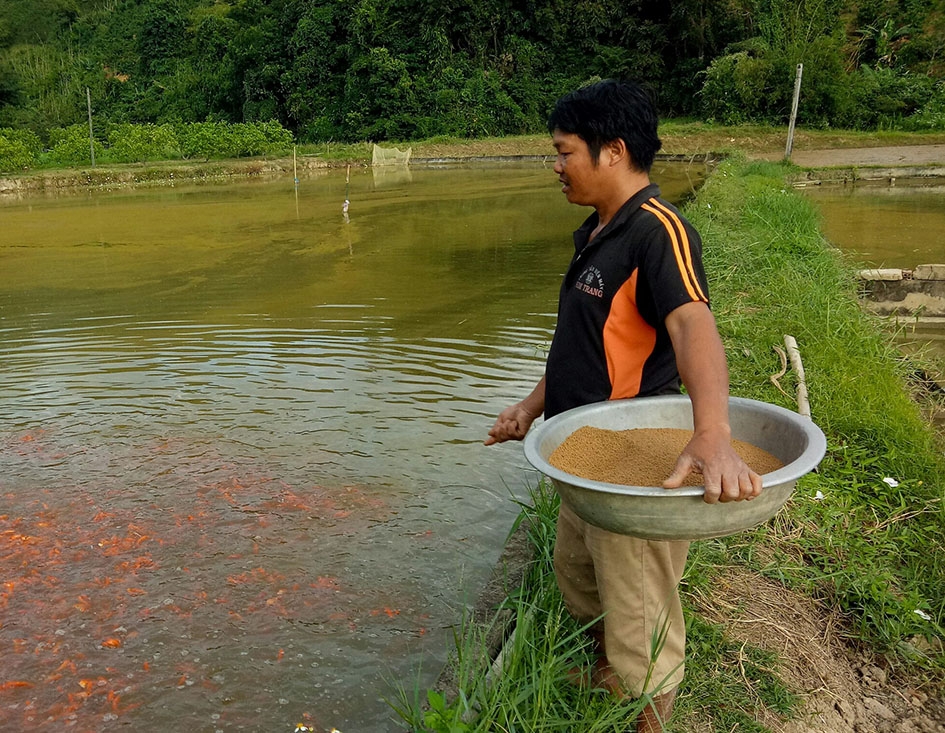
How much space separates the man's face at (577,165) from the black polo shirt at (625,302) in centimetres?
9

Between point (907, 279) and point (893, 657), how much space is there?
5095 millimetres

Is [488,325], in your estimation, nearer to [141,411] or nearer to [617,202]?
[141,411]

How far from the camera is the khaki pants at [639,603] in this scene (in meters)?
1.59

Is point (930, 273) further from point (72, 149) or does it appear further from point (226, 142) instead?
point (72, 149)

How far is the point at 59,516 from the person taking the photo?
350cm

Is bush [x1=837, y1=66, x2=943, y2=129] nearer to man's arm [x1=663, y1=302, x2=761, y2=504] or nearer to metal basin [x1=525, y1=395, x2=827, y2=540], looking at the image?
metal basin [x1=525, y1=395, x2=827, y2=540]

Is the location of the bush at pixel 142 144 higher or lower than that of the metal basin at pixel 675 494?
higher

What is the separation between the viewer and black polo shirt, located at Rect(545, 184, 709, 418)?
1510mm

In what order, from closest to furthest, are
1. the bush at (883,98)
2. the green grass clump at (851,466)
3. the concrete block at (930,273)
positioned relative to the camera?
the green grass clump at (851,466) → the concrete block at (930,273) → the bush at (883,98)

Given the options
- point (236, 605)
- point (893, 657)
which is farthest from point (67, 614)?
point (893, 657)

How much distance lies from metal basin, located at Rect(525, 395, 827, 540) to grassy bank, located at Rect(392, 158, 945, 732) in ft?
1.65

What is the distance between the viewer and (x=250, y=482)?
12.6 feet

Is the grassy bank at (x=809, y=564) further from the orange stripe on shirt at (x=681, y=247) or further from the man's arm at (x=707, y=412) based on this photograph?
the orange stripe on shirt at (x=681, y=247)

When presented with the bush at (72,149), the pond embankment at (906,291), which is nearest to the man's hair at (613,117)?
the pond embankment at (906,291)
